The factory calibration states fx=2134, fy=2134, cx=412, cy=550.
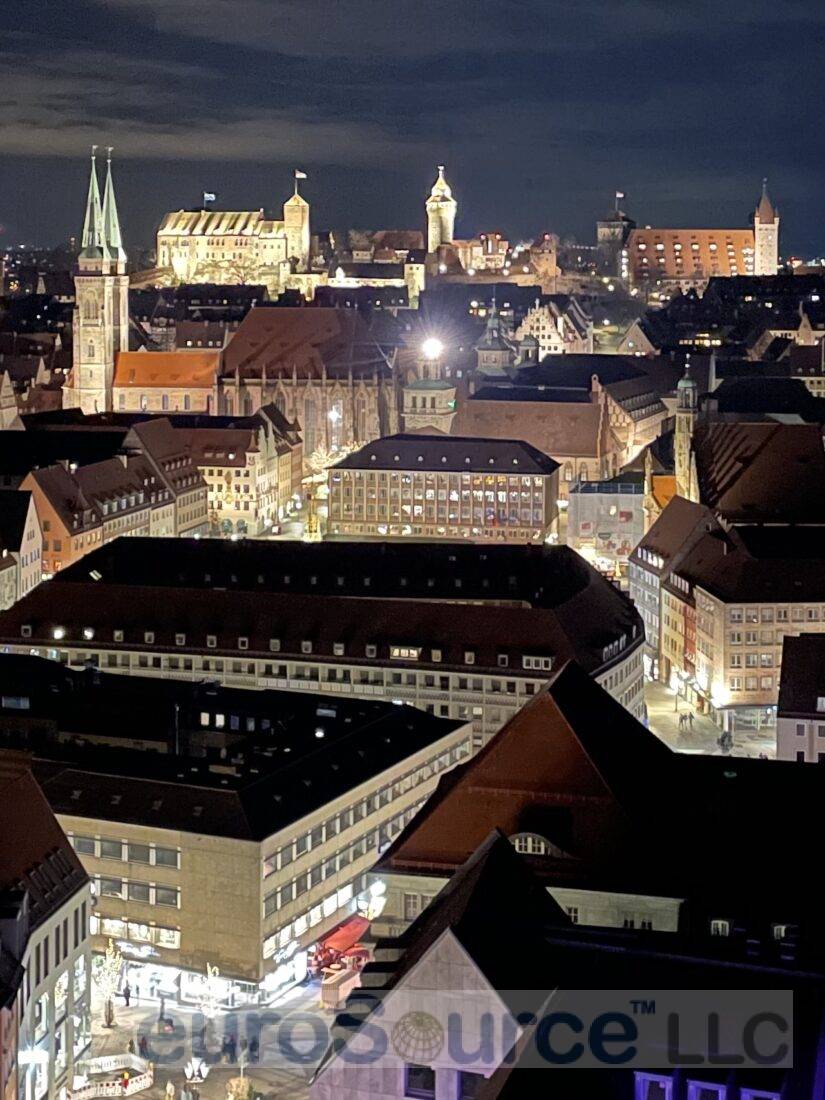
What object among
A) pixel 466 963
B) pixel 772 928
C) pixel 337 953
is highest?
pixel 466 963

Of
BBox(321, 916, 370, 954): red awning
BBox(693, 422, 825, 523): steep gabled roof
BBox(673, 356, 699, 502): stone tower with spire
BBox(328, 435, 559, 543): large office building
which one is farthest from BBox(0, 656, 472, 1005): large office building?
BBox(328, 435, 559, 543): large office building

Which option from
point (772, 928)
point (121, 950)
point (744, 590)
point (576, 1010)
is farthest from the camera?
point (744, 590)

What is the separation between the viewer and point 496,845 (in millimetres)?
36250

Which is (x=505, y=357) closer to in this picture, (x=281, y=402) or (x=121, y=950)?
(x=281, y=402)

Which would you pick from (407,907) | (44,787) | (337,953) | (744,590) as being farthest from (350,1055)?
(744,590)

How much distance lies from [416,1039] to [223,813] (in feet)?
73.5

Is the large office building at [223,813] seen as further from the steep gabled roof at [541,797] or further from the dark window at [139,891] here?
the steep gabled roof at [541,797]

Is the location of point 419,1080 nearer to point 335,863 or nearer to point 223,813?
point 223,813

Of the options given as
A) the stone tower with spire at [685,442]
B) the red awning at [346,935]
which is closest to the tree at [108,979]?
the red awning at [346,935]

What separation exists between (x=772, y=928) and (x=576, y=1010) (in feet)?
44.7

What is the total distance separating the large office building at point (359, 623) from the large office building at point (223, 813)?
8.21 meters

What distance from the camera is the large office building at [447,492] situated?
11900 cm

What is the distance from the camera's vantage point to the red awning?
53.9m

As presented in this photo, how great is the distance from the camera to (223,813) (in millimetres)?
53812
